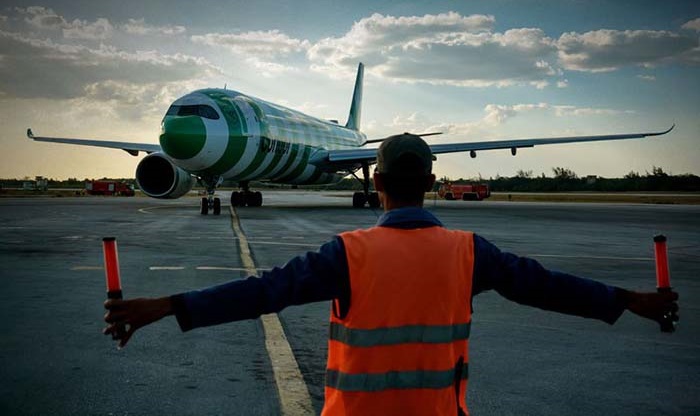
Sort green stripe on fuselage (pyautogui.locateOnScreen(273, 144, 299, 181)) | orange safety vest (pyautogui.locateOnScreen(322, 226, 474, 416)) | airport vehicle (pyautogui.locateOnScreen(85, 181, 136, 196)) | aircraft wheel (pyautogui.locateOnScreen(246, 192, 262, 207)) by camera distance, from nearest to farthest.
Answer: orange safety vest (pyautogui.locateOnScreen(322, 226, 474, 416)), green stripe on fuselage (pyautogui.locateOnScreen(273, 144, 299, 181)), aircraft wheel (pyautogui.locateOnScreen(246, 192, 262, 207)), airport vehicle (pyautogui.locateOnScreen(85, 181, 136, 196))

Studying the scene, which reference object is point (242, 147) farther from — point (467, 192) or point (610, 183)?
point (610, 183)

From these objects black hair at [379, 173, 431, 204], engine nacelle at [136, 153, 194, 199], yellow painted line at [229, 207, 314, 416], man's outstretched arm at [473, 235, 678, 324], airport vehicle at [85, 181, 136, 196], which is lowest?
yellow painted line at [229, 207, 314, 416]

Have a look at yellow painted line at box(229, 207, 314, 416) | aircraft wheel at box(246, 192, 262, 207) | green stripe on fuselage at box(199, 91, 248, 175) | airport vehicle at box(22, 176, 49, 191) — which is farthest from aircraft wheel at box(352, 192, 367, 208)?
airport vehicle at box(22, 176, 49, 191)

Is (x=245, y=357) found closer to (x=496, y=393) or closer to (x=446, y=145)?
(x=496, y=393)

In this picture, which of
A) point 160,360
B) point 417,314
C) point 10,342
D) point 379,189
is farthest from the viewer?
point 10,342

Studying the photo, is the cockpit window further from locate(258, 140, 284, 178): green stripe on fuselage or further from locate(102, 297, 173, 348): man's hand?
locate(102, 297, 173, 348): man's hand

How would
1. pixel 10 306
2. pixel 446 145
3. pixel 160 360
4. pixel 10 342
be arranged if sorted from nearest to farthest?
pixel 160 360, pixel 10 342, pixel 10 306, pixel 446 145

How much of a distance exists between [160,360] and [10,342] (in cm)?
131

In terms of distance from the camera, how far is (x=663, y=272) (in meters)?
→ 2.31

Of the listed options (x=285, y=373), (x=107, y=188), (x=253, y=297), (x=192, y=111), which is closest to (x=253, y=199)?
(x=192, y=111)

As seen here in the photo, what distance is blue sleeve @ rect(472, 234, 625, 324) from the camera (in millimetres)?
2240

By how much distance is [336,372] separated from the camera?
214cm

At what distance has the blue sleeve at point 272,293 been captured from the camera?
2.11 meters

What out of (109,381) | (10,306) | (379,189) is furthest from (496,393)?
(10,306)
